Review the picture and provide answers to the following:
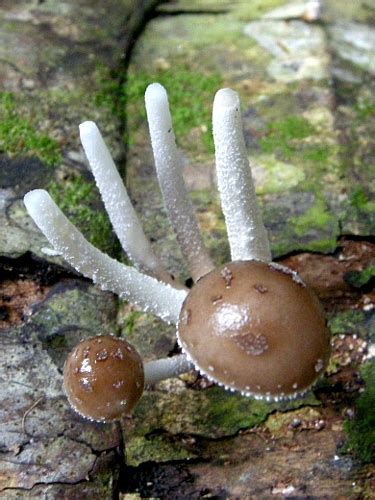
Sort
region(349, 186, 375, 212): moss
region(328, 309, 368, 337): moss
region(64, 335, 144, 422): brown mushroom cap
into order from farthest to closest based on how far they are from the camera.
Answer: region(349, 186, 375, 212): moss, region(328, 309, 368, 337): moss, region(64, 335, 144, 422): brown mushroom cap

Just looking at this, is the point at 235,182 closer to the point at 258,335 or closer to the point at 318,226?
the point at 258,335

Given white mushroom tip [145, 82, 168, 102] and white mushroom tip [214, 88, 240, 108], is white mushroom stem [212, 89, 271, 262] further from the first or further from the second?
white mushroom tip [145, 82, 168, 102]

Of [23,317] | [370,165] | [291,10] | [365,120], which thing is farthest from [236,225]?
[291,10]

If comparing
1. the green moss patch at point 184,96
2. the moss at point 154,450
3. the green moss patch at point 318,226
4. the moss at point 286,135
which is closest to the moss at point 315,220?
the green moss patch at point 318,226

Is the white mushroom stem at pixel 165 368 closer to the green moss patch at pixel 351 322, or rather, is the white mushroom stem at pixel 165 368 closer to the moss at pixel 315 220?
the green moss patch at pixel 351 322

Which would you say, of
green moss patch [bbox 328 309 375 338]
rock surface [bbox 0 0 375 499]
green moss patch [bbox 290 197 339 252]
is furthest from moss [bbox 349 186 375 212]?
green moss patch [bbox 328 309 375 338]
